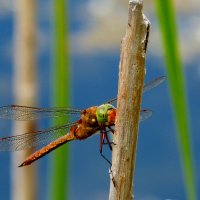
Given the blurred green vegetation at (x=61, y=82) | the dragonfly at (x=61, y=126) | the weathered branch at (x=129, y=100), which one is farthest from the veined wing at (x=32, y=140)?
the weathered branch at (x=129, y=100)

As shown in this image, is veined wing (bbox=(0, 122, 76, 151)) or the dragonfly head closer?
the dragonfly head

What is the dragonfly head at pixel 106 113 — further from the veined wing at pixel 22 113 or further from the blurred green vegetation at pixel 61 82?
the veined wing at pixel 22 113

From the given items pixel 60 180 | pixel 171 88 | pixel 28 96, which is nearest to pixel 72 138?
pixel 60 180

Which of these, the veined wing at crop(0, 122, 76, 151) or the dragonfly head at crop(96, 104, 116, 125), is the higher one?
the dragonfly head at crop(96, 104, 116, 125)

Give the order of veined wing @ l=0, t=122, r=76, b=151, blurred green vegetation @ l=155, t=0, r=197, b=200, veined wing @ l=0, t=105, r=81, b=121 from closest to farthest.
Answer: blurred green vegetation @ l=155, t=0, r=197, b=200, veined wing @ l=0, t=122, r=76, b=151, veined wing @ l=0, t=105, r=81, b=121

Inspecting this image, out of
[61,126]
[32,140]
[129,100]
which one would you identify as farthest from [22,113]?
[129,100]

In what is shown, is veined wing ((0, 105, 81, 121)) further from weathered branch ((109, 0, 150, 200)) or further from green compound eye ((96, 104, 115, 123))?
weathered branch ((109, 0, 150, 200))

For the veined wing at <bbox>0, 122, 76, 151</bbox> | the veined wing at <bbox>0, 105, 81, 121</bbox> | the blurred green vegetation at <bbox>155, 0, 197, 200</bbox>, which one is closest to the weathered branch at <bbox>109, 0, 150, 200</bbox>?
the blurred green vegetation at <bbox>155, 0, 197, 200</bbox>
